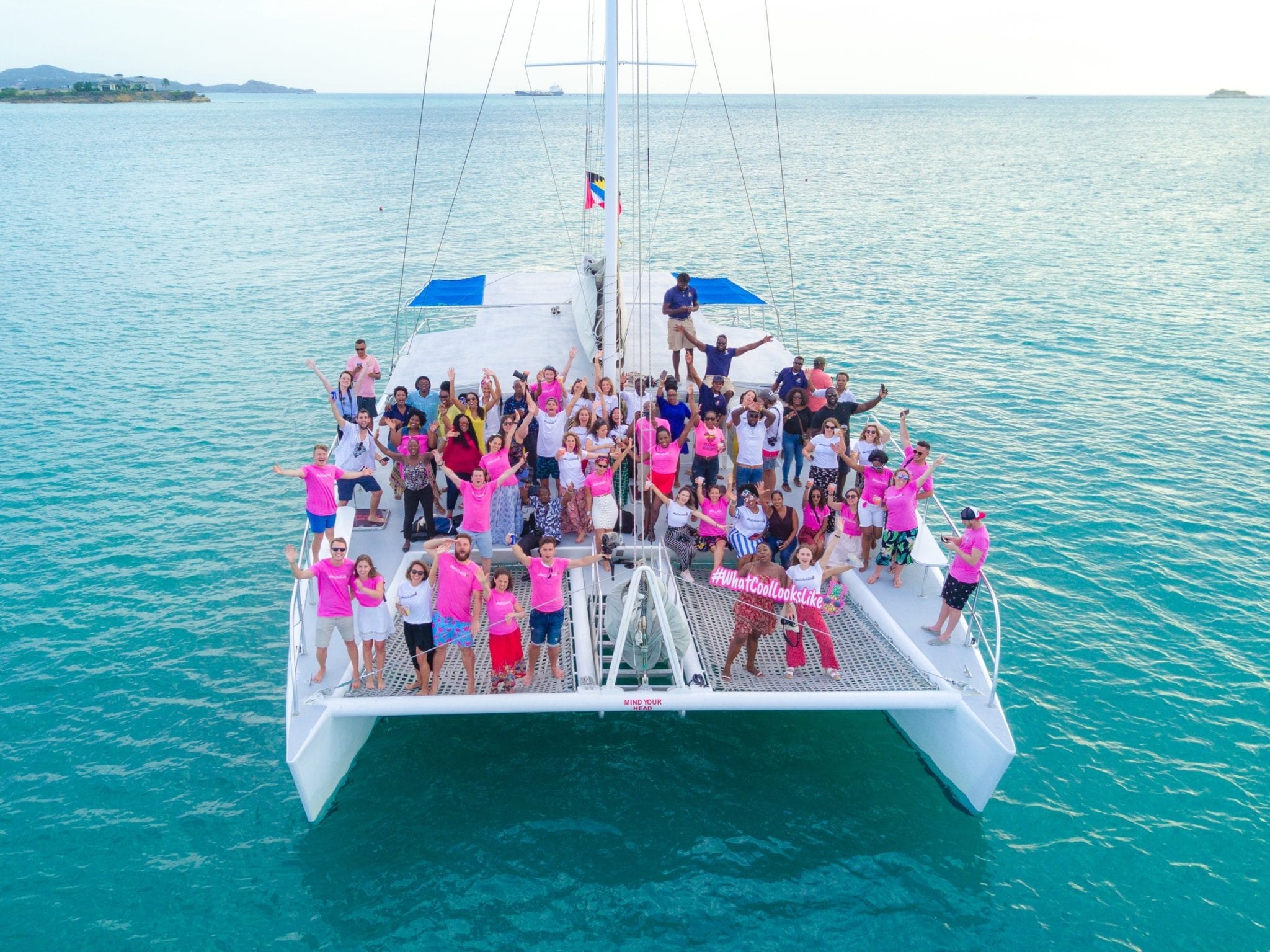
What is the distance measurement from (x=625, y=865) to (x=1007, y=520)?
10.9 meters

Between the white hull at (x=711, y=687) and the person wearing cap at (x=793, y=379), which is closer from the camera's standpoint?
the white hull at (x=711, y=687)

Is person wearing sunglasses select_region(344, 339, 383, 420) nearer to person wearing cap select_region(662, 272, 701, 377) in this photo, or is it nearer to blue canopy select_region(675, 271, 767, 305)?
person wearing cap select_region(662, 272, 701, 377)

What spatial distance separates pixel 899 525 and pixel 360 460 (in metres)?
7.01

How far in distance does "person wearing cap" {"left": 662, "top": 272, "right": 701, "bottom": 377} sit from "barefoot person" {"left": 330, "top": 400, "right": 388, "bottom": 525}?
5235 millimetres

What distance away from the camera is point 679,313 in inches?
576

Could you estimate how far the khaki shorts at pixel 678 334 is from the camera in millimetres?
14820

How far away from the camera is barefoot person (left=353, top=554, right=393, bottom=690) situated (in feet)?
28.1

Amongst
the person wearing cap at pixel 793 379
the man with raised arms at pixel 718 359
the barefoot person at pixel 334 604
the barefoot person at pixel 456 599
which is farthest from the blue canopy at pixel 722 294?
the barefoot person at pixel 334 604

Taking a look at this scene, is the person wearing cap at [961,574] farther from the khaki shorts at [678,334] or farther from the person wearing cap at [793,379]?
the khaki shorts at [678,334]

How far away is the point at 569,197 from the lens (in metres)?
63.5

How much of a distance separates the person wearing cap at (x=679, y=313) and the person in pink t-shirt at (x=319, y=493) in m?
6.02

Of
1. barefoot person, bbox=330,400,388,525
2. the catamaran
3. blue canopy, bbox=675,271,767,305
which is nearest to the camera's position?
the catamaran

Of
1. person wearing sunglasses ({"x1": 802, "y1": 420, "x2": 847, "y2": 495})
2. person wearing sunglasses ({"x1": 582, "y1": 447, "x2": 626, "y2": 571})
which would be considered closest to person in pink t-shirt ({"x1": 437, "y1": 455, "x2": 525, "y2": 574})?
person wearing sunglasses ({"x1": 582, "y1": 447, "x2": 626, "y2": 571})

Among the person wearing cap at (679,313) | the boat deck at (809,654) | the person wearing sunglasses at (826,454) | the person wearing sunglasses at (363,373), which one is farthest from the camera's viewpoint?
the person wearing cap at (679,313)
